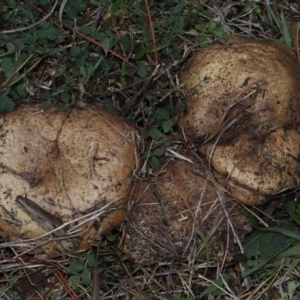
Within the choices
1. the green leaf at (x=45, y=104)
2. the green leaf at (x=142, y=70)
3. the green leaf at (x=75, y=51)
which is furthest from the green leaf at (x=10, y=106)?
the green leaf at (x=142, y=70)

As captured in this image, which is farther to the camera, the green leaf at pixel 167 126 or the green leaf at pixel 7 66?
the green leaf at pixel 7 66

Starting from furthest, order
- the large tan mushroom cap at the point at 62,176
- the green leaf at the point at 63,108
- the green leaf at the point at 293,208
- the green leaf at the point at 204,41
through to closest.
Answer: the green leaf at the point at 204,41 < the green leaf at the point at 293,208 < the green leaf at the point at 63,108 < the large tan mushroom cap at the point at 62,176

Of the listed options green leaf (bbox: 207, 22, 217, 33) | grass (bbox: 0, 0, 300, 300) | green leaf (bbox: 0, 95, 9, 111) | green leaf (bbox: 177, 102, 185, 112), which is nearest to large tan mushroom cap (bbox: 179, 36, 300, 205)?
green leaf (bbox: 177, 102, 185, 112)

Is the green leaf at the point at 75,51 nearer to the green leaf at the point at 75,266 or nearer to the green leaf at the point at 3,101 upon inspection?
the green leaf at the point at 3,101

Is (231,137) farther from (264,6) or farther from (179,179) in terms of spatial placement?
(264,6)

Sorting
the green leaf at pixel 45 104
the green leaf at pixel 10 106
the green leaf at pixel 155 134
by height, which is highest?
the green leaf at pixel 10 106

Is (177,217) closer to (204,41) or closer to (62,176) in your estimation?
(62,176)
